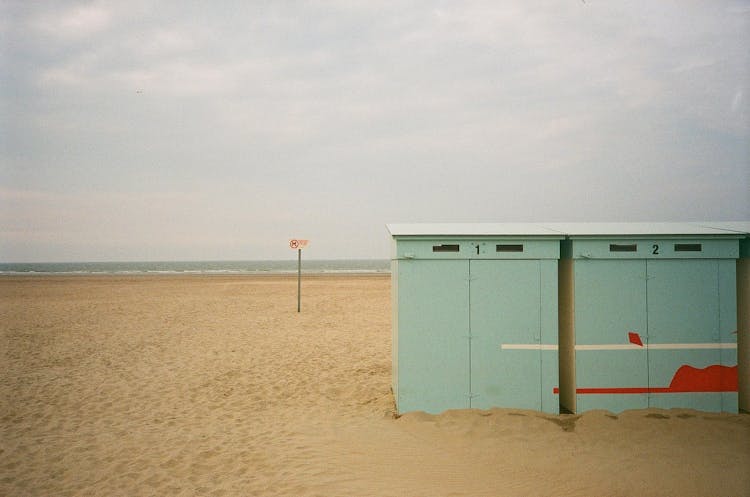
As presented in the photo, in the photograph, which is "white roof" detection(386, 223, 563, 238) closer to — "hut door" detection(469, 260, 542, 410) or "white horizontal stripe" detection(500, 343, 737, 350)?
"hut door" detection(469, 260, 542, 410)

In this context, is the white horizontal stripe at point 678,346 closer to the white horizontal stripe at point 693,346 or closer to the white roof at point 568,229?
the white horizontal stripe at point 693,346

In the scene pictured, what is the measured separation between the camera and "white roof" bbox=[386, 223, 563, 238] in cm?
633

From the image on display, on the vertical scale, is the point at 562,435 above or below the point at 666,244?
below

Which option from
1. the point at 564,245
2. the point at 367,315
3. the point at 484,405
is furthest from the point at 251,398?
the point at 367,315

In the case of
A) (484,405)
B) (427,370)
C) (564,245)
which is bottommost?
(484,405)

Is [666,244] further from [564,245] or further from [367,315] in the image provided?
[367,315]

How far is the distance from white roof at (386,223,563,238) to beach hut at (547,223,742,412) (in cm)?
57

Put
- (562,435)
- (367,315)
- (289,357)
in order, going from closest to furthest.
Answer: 1. (562,435)
2. (289,357)
3. (367,315)

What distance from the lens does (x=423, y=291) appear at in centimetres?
637

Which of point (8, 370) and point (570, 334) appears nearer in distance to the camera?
point (570, 334)

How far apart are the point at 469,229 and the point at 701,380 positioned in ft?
12.1

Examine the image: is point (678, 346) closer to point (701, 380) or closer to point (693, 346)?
point (693, 346)

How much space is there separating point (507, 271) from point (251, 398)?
15.3ft

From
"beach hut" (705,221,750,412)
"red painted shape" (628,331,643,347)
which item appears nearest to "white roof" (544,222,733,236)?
"beach hut" (705,221,750,412)
